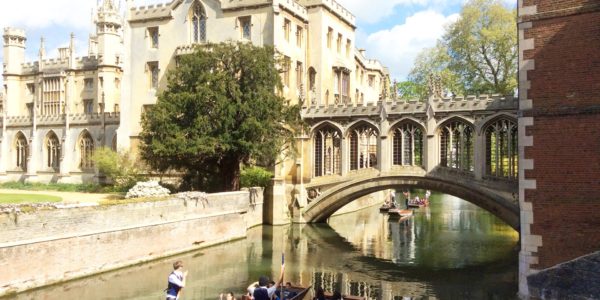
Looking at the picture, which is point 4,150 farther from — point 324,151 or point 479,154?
point 479,154

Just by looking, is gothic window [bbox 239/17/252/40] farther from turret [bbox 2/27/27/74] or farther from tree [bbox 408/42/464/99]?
turret [bbox 2/27/27/74]

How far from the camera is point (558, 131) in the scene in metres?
13.6

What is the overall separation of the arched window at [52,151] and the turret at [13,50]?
1284cm

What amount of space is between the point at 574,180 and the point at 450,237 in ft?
58.2

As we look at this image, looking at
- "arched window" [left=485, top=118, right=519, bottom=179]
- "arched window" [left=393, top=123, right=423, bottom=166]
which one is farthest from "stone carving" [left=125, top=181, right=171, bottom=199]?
"arched window" [left=485, top=118, right=519, bottom=179]

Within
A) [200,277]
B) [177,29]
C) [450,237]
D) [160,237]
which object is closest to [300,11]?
[177,29]

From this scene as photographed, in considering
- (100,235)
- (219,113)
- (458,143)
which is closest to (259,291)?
(100,235)

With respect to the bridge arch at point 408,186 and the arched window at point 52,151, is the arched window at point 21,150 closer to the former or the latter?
the arched window at point 52,151

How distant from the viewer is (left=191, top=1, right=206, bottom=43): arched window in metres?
38.3

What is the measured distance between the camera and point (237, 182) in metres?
31.7

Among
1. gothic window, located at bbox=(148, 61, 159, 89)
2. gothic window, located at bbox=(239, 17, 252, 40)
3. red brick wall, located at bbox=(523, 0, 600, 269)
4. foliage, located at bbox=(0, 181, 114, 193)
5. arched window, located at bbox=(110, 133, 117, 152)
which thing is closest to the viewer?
red brick wall, located at bbox=(523, 0, 600, 269)

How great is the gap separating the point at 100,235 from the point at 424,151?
56.2 feet

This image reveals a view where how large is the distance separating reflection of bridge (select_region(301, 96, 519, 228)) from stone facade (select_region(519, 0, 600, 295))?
12147 mm

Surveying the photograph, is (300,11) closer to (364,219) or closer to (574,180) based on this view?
(364,219)
